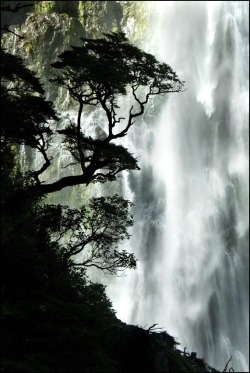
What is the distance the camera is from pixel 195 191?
4744cm

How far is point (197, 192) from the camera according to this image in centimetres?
4747

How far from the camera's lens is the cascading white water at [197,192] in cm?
3934

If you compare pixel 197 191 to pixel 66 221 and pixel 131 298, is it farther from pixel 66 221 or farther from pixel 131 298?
pixel 66 221

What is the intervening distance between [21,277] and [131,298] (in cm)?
2974

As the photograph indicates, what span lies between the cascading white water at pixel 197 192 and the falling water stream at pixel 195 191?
4.6 inches

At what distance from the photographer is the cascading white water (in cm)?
3934

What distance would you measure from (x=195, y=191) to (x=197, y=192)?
0.87 feet

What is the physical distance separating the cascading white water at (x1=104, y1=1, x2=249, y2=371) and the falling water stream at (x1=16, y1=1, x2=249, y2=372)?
0.39 ft

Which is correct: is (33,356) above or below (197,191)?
below

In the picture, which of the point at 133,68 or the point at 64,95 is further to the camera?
the point at 64,95

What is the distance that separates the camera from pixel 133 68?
41.5 feet

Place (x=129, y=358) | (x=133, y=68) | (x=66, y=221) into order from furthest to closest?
(x=66, y=221) < (x=133, y=68) < (x=129, y=358)

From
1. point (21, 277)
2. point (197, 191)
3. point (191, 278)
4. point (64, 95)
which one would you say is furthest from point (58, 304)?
point (64, 95)

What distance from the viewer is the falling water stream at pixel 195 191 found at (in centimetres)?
3928
